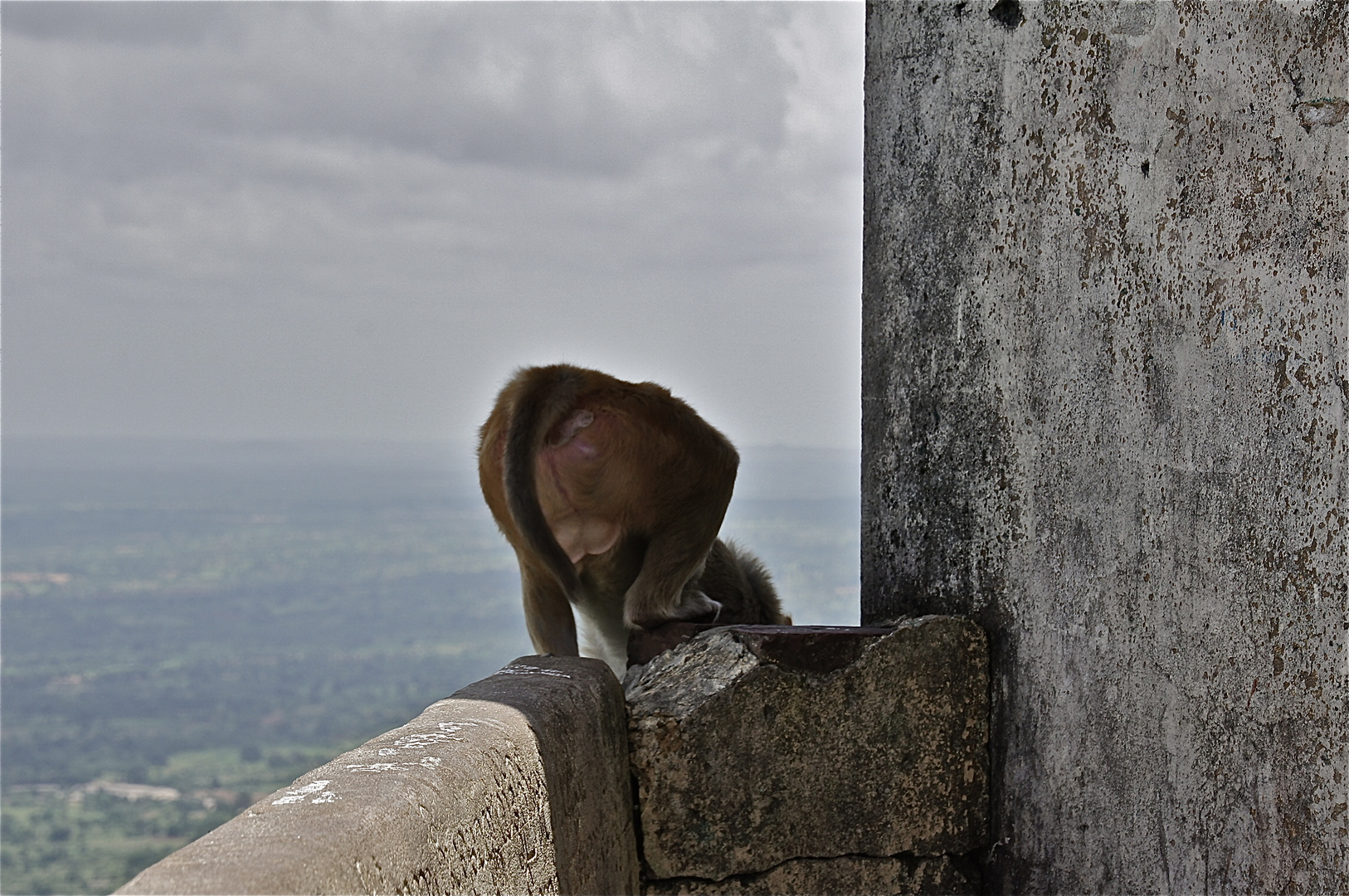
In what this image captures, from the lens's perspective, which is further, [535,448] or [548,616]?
[548,616]

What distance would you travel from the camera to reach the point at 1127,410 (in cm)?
209

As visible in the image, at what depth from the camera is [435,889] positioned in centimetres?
128

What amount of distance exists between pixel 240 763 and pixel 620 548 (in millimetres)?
76678

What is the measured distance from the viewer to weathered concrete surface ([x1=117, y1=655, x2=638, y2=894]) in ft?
3.56

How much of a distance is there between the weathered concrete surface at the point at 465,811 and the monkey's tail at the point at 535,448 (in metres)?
0.27

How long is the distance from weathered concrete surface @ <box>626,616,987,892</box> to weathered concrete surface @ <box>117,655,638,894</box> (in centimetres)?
10

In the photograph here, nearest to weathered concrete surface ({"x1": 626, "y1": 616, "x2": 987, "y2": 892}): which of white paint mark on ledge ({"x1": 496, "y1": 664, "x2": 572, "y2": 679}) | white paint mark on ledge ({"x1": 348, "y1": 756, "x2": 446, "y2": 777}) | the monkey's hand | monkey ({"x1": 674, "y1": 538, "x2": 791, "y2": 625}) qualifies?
white paint mark on ledge ({"x1": 496, "y1": 664, "x2": 572, "y2": 679})

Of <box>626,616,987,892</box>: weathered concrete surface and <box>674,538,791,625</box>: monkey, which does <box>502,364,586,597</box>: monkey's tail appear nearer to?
<box>626,616,987,892</box>: weathered concrete surface

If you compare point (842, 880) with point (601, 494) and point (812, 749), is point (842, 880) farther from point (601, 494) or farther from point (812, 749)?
point (601, 494)

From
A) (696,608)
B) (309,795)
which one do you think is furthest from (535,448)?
(309,795)

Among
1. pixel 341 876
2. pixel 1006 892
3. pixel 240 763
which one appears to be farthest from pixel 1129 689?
pixel 240 763

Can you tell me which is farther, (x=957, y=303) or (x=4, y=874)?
(x=4, y=874)

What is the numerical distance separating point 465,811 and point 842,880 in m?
1.15

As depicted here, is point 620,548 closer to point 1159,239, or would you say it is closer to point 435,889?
point 1159,239
